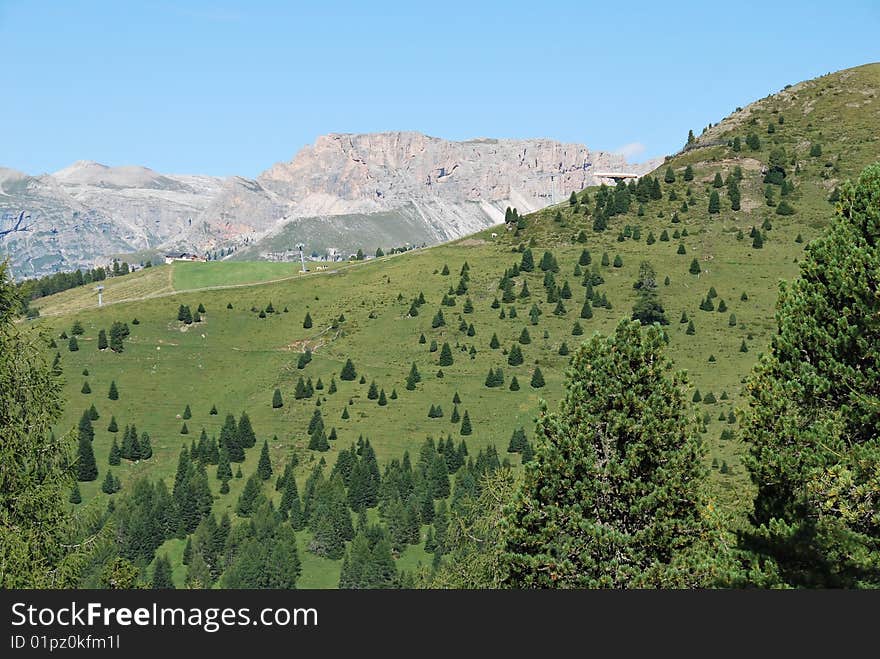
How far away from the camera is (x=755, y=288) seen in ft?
561

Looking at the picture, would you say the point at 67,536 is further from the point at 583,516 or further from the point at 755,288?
the point at 755,288

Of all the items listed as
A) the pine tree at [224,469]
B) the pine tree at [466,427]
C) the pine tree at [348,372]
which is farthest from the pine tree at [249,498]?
the pine tree at [348,372]

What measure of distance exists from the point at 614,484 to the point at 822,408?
249 inches

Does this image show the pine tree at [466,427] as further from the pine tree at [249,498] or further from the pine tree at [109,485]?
the pine tree at [109,485]

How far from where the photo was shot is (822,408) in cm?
2883

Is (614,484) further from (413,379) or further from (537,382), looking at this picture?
(413,379)

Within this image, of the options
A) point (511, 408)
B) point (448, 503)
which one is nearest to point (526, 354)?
A: point (511, 408)

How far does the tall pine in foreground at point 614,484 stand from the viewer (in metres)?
29.2

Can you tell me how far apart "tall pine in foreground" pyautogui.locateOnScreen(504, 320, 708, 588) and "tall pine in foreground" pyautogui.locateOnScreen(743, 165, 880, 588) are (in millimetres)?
2148

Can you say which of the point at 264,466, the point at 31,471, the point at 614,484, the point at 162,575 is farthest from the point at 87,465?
the point at 614,484

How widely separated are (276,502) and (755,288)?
93.0m

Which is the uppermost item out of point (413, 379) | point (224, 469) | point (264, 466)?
point (413, 379)

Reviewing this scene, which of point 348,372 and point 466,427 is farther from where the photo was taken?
point 348,372

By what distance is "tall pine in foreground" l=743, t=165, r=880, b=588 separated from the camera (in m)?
27.4
